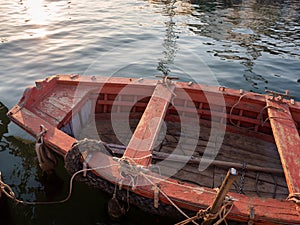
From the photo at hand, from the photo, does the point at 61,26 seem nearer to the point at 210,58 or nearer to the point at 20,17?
the point at 20,17

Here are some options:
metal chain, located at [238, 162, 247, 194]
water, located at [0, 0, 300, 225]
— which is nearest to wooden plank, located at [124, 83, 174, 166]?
water, located at [0, 0, 300, 225]

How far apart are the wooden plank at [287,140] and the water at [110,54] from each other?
2169mm

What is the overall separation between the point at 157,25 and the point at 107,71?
9264 mm

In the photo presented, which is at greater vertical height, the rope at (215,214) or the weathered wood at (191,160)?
the rope at (215,214)

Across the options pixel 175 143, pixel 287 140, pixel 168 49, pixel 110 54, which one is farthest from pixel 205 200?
pixel 168 49

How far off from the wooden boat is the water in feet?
3.40

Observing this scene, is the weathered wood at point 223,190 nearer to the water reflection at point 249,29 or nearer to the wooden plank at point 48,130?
the wooden plank at point 48,130

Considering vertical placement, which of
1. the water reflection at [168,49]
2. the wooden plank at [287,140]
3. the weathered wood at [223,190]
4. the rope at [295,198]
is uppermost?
the weathered wood at [223,190]

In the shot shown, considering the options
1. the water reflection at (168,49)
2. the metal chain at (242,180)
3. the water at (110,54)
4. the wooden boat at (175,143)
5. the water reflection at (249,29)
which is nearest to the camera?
the wooden boat at (175,143)

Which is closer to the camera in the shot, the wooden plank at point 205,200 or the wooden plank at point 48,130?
the wooden plank at point 205,200

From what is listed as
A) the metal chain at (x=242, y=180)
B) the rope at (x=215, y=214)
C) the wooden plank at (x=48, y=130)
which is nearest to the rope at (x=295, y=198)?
the rope at (x=215, y=214)

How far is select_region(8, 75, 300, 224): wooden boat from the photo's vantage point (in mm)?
3750

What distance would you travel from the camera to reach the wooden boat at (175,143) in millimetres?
3750

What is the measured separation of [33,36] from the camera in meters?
15.0
